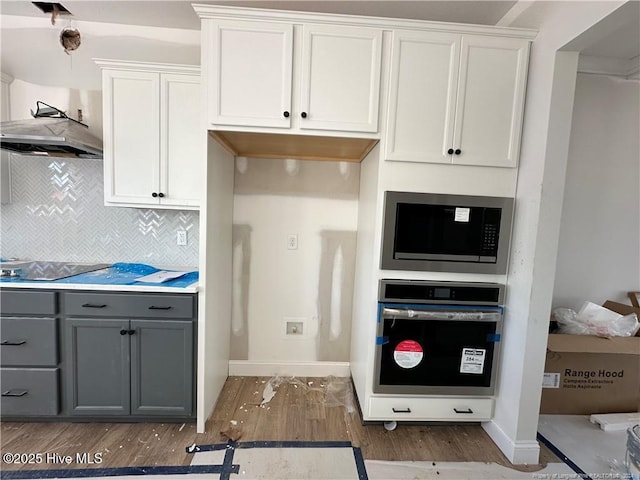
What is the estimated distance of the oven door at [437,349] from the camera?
1.74 m

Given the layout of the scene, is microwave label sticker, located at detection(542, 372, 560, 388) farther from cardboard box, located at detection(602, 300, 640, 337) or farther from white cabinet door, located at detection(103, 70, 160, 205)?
white cabinet door, located at detection(103, 70, 160, 205)

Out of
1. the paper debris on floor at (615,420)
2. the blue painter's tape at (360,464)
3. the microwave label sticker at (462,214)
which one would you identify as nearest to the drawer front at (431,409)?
the blue painter's tape at (360,464)

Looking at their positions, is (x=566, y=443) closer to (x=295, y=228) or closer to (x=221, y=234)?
(x=295, y=228)

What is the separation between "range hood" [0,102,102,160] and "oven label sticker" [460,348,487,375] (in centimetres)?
277

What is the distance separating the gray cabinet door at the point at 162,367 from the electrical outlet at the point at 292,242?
3.06ft

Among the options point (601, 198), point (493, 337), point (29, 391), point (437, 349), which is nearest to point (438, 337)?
point (437, 349)

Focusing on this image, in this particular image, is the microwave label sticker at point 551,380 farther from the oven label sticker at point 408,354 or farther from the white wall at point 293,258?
the white wall at point 293,258

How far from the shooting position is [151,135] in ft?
6.41

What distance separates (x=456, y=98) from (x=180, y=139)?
177cm

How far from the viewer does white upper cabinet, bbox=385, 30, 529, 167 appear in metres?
1.62

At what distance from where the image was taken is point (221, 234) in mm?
1990

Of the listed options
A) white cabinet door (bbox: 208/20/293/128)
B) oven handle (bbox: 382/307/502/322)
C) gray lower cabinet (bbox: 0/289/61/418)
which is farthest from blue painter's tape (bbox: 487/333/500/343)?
gray lower cabinet (bbox: 0/289/61/418)

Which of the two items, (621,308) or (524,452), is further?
(621,308)

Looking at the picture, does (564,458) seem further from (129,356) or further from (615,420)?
(129,356)
